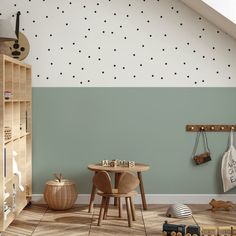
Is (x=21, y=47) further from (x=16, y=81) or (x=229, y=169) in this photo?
(x=229, y=169)

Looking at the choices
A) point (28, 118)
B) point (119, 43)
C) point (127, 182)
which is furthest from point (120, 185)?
point (119, 43)

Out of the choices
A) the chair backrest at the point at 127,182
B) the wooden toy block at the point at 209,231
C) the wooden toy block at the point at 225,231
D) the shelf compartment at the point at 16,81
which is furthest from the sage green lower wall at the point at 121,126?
the wooden toy block at the point at 209,231

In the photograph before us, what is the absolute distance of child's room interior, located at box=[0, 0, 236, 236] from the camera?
18.9 feet

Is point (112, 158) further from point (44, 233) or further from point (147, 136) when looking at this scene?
point (44, 233)

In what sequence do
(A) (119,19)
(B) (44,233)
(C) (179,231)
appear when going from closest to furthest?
1. (C) (179,231)
2. (B) (44,233)
3. (A) (119,19)

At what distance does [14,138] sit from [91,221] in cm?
110

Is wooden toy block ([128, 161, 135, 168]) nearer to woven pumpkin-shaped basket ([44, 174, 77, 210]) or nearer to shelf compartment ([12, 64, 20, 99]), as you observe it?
woven pumpkin-shaped basket ([44, 174, 77, 210])

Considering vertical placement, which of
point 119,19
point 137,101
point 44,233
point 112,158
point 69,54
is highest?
point 119,19

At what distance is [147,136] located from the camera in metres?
5.85

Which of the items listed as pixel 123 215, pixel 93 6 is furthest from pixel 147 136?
pixel 93 6

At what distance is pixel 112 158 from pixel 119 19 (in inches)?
61.5

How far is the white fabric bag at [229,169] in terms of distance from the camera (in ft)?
18.9

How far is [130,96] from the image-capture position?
19.1ft

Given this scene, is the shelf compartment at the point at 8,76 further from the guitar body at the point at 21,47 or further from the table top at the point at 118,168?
the table top at the point at 118,168
